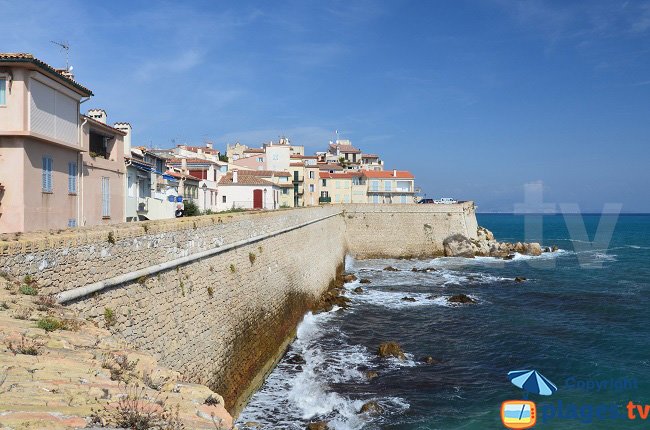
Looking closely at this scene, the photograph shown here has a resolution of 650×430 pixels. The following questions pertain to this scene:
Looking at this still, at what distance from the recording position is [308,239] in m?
28.5

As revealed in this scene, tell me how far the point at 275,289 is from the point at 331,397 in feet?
19.3

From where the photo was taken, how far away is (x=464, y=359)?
19234 mm

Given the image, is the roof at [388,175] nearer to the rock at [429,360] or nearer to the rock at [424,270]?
the rock at [424,270]

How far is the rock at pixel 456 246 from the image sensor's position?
50.8m

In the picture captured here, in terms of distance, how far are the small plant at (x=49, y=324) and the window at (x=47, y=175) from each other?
895cm

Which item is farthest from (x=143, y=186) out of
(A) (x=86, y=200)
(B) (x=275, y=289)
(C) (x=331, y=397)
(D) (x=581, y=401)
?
(D) (x=581, y=401)

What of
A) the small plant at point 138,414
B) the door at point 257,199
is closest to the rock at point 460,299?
the door at point 257,199

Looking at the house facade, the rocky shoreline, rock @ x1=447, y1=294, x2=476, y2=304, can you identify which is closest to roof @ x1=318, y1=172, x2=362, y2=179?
the rocky shoreline

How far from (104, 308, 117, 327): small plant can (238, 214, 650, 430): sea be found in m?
5.46

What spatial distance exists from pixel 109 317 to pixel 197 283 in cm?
399

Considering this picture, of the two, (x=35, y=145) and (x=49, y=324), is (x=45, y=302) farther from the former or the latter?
(x=35, y=145)

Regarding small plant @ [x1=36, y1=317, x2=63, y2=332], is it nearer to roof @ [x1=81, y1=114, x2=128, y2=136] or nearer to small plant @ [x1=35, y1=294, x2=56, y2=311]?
small plant @ [x1=35, y1=294, x2=56, y2=311]

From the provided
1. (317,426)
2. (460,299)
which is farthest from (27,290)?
(460,299)

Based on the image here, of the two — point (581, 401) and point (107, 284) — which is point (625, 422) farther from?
point (107, 284)
